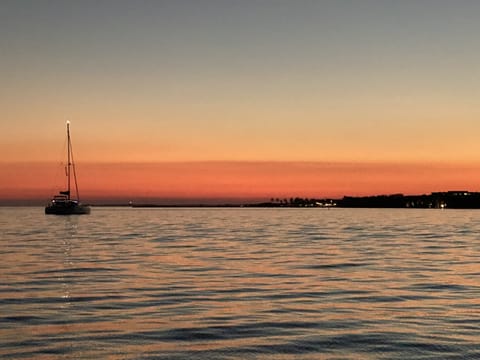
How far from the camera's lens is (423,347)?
639 inches

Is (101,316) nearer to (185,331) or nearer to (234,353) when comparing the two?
(185,331)

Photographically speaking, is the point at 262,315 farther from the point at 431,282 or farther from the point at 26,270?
the point at 26,270

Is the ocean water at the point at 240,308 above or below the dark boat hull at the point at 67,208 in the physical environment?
below

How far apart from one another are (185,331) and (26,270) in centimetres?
1931

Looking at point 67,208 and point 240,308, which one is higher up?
point 67,208

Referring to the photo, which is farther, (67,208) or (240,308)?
(67,208)

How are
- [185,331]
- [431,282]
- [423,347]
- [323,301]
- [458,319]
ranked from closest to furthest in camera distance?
[423,347], [185,331], [458,319], [323,301], [431,282]

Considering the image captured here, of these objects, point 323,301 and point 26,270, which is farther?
point 26,270

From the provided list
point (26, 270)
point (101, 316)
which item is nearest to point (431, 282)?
point (101, 316)

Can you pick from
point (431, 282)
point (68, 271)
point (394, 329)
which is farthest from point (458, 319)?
point (68, 271)

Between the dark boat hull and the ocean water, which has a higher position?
the dark boat hull

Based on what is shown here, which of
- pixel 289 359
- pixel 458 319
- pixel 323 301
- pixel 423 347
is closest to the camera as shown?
A: pixel 289 359

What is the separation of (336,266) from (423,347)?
20421 mm

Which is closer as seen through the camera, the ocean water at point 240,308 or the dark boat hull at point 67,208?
the ocean water at point 240,308
